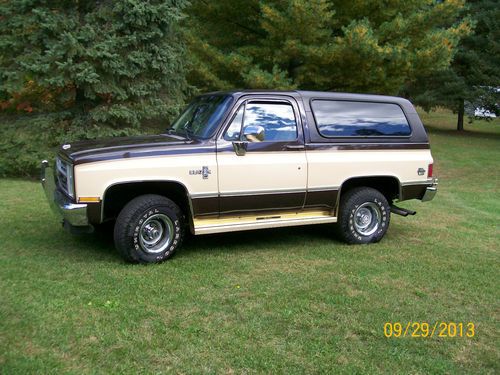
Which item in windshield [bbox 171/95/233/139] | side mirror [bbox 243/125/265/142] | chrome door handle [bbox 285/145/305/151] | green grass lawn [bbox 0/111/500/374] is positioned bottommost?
green grass lawn [bbox 0/111/500/374]

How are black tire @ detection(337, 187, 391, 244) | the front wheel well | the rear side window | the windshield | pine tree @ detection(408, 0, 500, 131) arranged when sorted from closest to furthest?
the windshield
the rear side window
black tire @ detection(337, 187, 391, 244)
the front wheel well
pine tree @ detection(408, 0, 500, 131)

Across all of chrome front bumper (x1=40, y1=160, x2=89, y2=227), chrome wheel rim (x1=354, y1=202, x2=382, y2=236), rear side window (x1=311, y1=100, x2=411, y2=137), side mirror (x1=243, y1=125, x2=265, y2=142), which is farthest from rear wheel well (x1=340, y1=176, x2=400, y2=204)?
chrome front bumper (x1=40, y1=160, x2=89, y2=227)

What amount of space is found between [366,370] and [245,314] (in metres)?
1.15

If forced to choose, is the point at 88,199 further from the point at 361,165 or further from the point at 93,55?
the point at 93,55

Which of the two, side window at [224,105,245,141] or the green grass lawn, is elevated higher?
side window at [224,105,245,141]

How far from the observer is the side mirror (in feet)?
18.8

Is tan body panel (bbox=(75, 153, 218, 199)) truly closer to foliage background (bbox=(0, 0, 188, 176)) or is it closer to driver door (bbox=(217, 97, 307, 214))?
driver door (bbox=(217, 97, 307, 214))

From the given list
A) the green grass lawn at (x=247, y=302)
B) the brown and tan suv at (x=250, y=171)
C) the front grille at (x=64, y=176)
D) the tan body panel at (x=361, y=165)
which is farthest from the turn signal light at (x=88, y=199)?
the tan body panel at (x=361, y=165)

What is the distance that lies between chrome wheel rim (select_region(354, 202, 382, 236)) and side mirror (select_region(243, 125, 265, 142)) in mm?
1791

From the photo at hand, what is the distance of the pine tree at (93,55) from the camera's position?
991 centimetres

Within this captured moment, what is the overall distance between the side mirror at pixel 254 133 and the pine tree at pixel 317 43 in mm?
7630

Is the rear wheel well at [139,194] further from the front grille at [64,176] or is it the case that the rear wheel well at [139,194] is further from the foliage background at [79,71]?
the foliage background at [79,71]

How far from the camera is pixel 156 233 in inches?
217

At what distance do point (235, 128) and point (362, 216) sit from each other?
2179 millimetres
